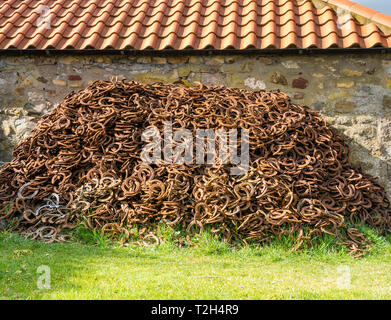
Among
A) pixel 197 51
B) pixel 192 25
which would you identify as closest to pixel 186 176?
pixel 197 51

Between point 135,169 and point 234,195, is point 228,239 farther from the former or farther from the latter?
point 135,169

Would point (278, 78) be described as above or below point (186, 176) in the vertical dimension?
above

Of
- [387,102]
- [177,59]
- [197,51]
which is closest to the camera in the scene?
[387,102]

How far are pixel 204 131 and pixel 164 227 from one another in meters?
1.37

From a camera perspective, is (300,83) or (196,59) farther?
(196,59)

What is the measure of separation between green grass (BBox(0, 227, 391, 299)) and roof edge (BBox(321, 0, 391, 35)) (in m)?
3.41

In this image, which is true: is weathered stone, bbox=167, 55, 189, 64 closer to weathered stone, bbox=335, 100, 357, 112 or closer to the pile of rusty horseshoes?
the pile of rusty horseshoes

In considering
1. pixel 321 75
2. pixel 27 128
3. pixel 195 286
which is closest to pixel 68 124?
pixel 27 128

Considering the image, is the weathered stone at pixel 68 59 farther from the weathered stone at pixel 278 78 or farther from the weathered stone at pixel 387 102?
the weathered stone at pixel 387 102

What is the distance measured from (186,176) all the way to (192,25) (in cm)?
315

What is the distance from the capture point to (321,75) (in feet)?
21.9

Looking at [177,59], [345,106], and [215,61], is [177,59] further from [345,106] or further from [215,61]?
[345,106]

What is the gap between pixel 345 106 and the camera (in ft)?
21.6

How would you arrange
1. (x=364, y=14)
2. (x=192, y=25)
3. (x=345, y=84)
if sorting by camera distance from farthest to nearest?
(x=192, y=25)
(x=364, y=14)
(x=345, y=84)
